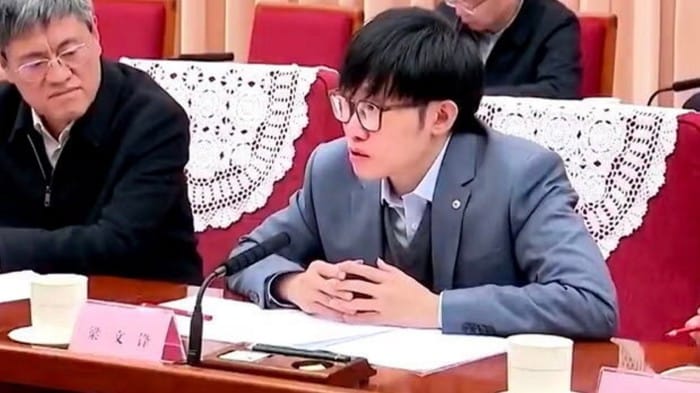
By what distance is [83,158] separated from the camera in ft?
6.93

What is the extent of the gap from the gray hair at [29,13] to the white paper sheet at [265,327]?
1.73 feet

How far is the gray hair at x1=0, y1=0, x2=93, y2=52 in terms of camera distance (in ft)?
6.54

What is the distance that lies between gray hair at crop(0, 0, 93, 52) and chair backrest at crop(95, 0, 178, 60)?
1.56 meters

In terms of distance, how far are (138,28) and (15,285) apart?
192cm

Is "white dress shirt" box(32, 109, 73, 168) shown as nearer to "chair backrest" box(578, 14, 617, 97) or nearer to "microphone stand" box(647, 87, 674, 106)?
"chair backrest" box(578, 14, 617, 97)

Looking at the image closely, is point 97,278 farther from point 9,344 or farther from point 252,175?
point 252,175

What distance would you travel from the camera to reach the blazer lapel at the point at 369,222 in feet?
5.90

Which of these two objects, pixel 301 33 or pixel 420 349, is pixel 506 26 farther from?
pixel 420 349

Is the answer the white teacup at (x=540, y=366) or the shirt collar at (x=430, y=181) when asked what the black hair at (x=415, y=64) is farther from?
the white teacup at (x=540, y=366)

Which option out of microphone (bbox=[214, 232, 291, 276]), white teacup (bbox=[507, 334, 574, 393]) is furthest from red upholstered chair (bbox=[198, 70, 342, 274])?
white teacup (bbox=[507, 334, 574, 393])

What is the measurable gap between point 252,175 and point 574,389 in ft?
4.41

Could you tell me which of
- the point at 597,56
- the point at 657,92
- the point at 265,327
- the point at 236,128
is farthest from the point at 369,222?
the point at 657,92

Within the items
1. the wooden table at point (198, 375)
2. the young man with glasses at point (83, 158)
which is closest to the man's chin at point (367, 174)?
the wooden table at point (198, 375)

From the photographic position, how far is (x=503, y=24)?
3383 millimetres
